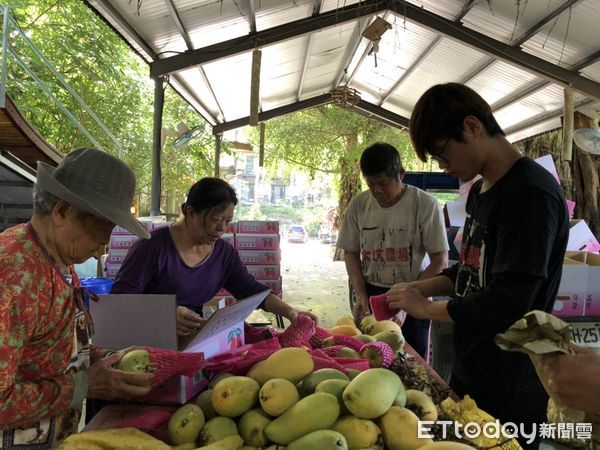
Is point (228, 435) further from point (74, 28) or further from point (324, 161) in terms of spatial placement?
point (324, 161)

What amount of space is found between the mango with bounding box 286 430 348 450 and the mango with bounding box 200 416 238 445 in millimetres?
167

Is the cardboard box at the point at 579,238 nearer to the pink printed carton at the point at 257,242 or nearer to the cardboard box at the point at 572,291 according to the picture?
the cardboard box at the point at 572,291

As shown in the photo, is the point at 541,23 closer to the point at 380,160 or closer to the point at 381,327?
the point at 380,160

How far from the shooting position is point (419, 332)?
272 cm

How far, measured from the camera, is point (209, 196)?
2.21 metres

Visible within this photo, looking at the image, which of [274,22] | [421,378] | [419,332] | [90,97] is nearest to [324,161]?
[90,97]

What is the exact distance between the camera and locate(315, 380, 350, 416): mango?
113 centimetres

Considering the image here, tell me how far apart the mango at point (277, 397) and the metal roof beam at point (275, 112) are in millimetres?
9657

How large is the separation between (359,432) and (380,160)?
1.71 m

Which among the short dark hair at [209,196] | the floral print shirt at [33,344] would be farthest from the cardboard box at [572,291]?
the floral print shirt at [33,344]

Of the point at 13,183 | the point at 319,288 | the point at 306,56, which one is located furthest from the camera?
the point at 319,288

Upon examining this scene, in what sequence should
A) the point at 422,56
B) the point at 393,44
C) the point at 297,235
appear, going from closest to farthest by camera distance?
the point at 393,44 < the point at 422,56 < the point at 297,235

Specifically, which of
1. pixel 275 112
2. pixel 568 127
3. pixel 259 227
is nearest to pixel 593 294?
pixel 568 127

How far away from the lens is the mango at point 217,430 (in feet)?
3.49
